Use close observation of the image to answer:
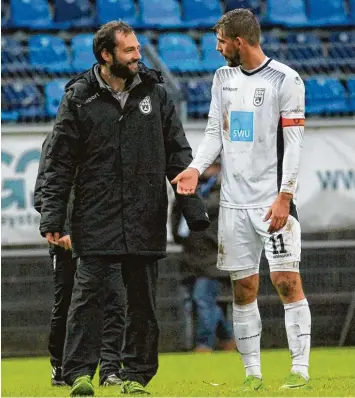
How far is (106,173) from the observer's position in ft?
21.0

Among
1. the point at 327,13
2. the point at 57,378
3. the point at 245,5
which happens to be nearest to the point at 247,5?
the point at 245,5

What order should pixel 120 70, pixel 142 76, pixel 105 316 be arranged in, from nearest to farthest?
pixel 120 70 → pixel 142 76 → pixel 105 316

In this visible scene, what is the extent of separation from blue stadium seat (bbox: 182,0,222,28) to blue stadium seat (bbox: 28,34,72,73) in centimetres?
209

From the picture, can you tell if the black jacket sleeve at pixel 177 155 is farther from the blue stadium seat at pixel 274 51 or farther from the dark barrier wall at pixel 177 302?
the blue stadium seat at pixel 274 51

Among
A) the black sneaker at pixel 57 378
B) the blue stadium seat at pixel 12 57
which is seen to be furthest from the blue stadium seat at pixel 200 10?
the black sneaker at pixel 57 378

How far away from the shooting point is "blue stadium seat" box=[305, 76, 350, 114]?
1507 cm

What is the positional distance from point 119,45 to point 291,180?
120 centimetres

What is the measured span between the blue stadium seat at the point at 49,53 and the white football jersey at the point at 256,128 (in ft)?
29.9

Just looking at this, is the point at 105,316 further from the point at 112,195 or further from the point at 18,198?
the point at 18,198

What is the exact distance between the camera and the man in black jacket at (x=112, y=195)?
6371mm

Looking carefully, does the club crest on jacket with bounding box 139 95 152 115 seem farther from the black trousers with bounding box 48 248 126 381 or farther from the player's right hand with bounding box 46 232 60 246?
the black trousers with bounding box 48 248 126 381

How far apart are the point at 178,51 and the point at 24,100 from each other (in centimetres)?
351

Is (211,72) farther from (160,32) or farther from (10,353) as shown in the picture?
(10,353)

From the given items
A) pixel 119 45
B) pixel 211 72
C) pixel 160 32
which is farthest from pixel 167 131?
pixel 160 32
